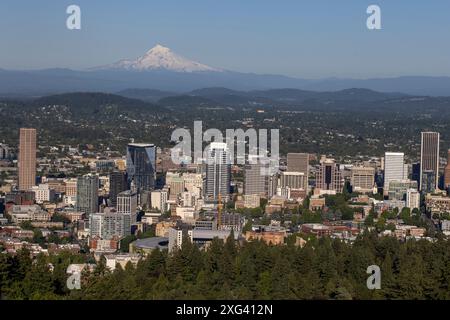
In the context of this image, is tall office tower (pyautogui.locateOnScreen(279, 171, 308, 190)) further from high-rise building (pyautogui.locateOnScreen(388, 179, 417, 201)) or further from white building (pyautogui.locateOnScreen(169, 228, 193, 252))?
white building (pyautogui.locateOnScreen(169, 228, 193, 252))

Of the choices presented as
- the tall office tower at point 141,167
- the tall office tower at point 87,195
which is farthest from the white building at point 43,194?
the tall office tower at point 141,167

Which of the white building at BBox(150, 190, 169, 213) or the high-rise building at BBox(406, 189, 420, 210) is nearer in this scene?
the white building at BBox(150, 190, 169, 213)

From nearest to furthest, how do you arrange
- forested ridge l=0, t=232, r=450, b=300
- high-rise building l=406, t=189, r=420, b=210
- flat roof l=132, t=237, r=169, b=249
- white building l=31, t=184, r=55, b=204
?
forested ridge l=0, t=232, r=450, b=300 → flat roof l=132, t=237, r=169, b=249 → high-rise building l=406, t=189, r=420, b=210 → white building l=31, t=184, r=55, b=204

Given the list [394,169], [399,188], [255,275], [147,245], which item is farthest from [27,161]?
[255,275]

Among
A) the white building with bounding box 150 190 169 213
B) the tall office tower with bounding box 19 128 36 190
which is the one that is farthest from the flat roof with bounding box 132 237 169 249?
the tall office tower with bounding box 19 128 36 190

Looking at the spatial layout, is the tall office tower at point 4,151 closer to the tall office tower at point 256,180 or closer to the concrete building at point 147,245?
the tall office tower at point 256,180

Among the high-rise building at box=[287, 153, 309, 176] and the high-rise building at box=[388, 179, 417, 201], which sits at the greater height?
the high-rise building at box=[287, 153, 309, 176]

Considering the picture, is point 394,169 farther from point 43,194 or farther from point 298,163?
point 43,194

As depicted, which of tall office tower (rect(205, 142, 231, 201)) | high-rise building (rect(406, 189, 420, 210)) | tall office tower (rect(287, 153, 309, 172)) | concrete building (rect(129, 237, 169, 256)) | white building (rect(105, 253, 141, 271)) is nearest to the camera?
white building (rect(105, 253, 141, 271))
